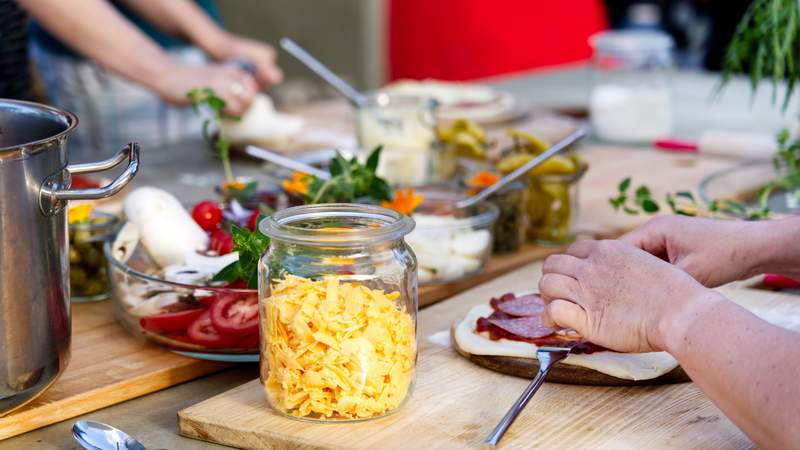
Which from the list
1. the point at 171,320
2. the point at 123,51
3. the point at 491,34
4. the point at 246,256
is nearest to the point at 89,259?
the point at 171,320

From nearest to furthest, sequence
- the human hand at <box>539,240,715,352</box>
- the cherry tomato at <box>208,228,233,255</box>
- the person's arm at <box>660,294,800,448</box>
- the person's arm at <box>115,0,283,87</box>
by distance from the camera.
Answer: the person's arm at <box>660,294,800,448</box>
the human hand at <box>539,240,715,352</box>
the cherry tomato at <box>208,228,233,255</box>
the person's arm at <box>115,0,283,87</box>

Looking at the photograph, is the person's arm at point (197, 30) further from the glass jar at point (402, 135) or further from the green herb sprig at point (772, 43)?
the green herb sprig at point (772, 43)

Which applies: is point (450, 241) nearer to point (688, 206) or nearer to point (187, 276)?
point (187, 276)

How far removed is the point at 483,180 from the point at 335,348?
2.36 feet

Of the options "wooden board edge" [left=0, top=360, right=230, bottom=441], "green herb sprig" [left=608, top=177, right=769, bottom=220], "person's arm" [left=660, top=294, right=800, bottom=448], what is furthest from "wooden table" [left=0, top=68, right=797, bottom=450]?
"person's arm" [left=660, top=294, right=800, bottom=448]

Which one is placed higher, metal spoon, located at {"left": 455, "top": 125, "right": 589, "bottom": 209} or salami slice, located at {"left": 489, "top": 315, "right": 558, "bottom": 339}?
metal spoon, located at {"left": 455, "top": 125, "right": 589, "bottom": 209}

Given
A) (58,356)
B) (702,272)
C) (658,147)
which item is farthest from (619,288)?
(658,147)

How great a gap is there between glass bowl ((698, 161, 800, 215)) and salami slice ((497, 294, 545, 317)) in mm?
686

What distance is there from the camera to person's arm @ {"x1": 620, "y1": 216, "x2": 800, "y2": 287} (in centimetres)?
123

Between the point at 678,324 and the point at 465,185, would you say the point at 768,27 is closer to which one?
the point at 465,185

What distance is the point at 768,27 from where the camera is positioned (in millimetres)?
1882

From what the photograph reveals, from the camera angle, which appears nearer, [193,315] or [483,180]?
[193,315]

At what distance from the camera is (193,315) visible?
122 cm

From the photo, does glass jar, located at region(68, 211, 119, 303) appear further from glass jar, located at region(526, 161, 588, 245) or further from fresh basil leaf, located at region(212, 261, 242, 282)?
glass jar, located at region(526, 161, 588, 245)
